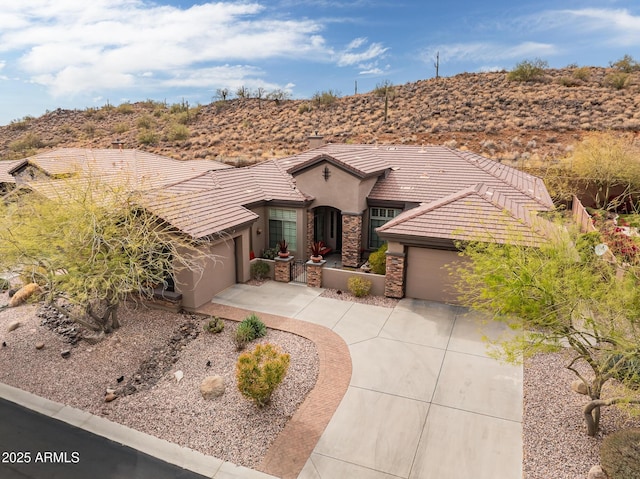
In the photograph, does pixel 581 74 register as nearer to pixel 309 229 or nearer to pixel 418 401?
pixel 309 229

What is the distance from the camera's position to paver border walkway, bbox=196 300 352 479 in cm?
862

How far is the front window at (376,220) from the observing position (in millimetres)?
20734

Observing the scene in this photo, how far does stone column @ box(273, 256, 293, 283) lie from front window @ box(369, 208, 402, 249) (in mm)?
4674

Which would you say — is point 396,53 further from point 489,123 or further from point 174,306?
point 174,306

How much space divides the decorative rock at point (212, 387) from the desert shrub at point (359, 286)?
7.14 meters

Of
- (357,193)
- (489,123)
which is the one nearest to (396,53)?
(489,123)

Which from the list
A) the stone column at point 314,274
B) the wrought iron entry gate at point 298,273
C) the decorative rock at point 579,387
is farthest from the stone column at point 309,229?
the decorative rock at point 579,387

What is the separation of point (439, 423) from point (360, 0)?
1293 inches

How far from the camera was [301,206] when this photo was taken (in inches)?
803

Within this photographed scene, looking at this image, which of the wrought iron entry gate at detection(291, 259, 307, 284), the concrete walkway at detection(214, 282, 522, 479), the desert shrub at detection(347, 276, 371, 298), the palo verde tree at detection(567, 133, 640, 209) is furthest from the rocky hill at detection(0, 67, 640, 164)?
the concrete walkway at detection(214, 282, 522, 479)

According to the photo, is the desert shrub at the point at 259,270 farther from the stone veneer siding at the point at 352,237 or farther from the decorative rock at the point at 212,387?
the decorative rock at the point at 212,387

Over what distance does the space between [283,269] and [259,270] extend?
3.66 feet

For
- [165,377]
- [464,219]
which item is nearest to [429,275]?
[464,219]

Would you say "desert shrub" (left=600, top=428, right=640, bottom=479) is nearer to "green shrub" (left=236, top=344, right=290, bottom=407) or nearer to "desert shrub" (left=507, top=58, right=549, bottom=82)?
"green shrub" (left=236, top=344, right=290, bottom=407)
